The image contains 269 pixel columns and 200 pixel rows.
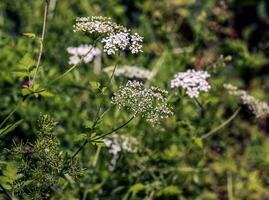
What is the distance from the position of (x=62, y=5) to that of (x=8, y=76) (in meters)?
1.61

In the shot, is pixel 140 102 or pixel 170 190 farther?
pixel 170 190

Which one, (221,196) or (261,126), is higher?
(261,126)

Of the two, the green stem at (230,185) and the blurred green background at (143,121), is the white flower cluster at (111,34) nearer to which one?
the blurred green background at (143,121)

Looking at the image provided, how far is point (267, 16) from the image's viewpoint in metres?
7.14

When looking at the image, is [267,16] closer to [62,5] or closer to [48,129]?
[62,5]

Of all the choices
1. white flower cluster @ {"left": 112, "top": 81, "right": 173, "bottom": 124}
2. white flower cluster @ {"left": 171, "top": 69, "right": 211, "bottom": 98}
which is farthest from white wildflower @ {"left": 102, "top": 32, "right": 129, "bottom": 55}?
white flower cluster @ {"left": 171, "top": 69, "right": 211, "bottom": 98}

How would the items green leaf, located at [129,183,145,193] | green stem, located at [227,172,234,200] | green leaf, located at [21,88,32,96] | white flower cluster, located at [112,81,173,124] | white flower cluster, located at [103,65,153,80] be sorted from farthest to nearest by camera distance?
green stem, located at [227,172,234,200] → white flower cluster, located at [103,65,153,80] → green leaf, located at [129,183,145,193] → green leaf, located at [21,88,32,96] → white flower cluster, located at [112,81,173,124]

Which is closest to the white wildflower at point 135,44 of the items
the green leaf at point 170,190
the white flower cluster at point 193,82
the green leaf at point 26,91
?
the green leaf at point 26,91

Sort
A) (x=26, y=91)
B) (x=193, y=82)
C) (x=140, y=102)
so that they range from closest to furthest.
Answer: (x=140, y=102) < (x=26, y=91) < (x=193, y=82)

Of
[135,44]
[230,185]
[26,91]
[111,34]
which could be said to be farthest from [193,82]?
[230,185]

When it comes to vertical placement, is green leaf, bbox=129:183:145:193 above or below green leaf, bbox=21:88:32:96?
below

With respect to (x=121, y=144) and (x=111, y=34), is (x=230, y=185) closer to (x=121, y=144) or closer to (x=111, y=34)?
(x=121, y=144)

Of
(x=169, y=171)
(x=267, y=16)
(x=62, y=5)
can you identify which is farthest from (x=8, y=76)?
(x=267, y=16)

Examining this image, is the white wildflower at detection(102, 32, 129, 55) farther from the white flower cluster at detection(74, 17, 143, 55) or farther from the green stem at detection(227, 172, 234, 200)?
the green stem at detection(227, 172, 234, 200)
